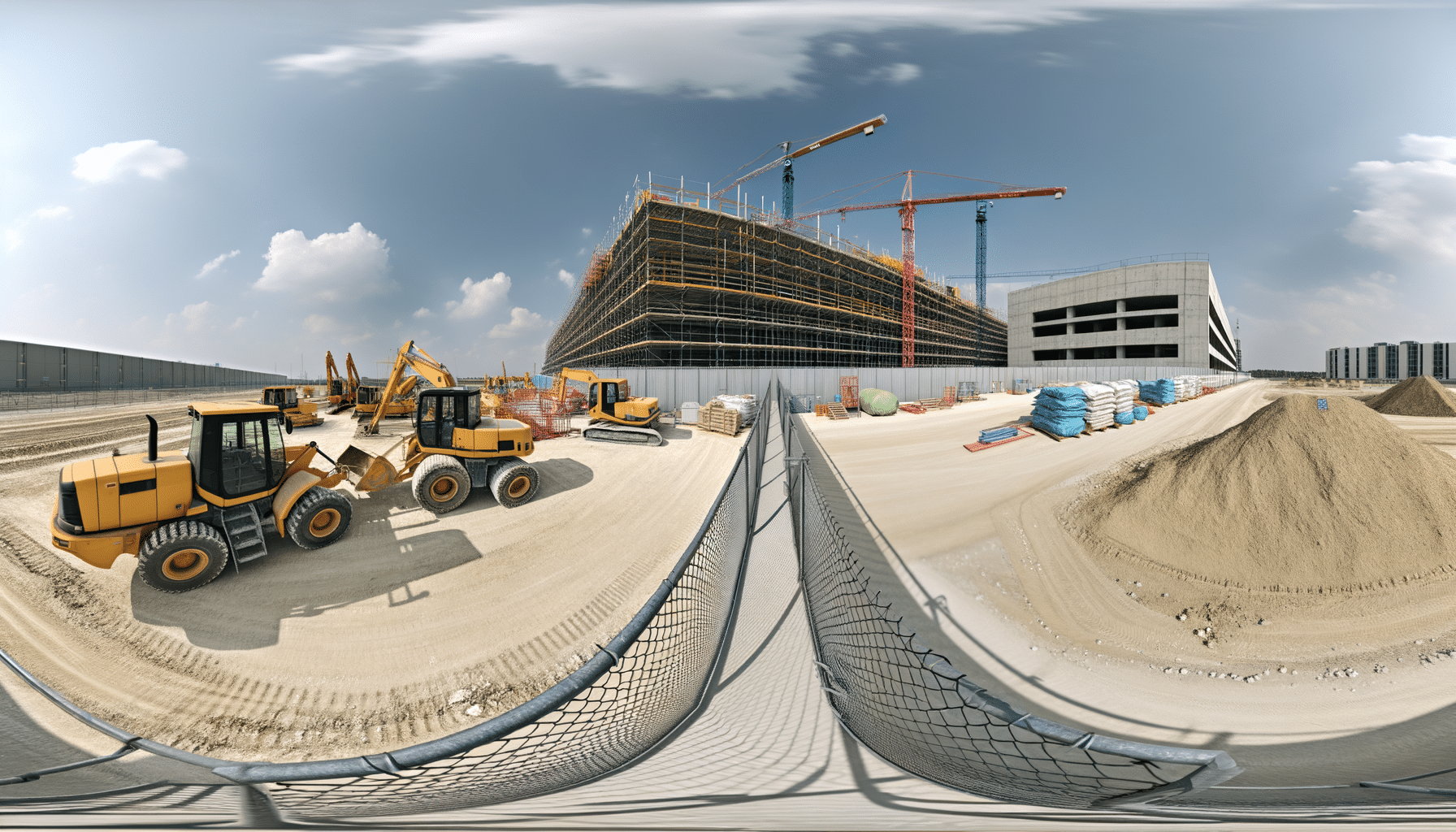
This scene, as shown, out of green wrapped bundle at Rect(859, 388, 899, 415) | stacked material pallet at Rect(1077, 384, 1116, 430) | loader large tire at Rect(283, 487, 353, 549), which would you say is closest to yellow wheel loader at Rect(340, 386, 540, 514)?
loader large tire at Rect(283, 487, 353, 549)

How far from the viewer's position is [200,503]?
5496 mm

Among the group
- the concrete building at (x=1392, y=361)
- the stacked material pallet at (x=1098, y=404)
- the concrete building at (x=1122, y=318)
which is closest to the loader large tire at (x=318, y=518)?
the stacked material pallet at (x=1098, y=404)

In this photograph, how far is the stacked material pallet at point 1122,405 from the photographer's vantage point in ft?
51.8

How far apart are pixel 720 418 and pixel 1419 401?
30.1 meters

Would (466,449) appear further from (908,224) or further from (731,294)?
(908,224)

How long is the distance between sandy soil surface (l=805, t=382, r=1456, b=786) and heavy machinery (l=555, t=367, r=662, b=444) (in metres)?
8.83

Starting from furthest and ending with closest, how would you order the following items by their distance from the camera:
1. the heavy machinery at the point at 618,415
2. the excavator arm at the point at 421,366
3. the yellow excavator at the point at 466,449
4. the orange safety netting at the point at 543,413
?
the orange safety netting at the point at 543,413 < the heavy machinery at the point at 618,415 < the excavator arm at the point at 421,366 < the yellow excavator at the point at 466,449

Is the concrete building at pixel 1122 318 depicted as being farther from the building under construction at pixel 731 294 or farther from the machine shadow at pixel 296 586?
the machine shadow at pixel 296 586

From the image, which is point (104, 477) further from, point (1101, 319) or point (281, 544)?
point (1101, 319)

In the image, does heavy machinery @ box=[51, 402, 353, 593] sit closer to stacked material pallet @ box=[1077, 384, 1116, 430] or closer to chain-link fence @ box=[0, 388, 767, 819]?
chain-link fence @ box=[0, 388, 767, 819]

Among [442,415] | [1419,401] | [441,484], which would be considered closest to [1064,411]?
[441,484]

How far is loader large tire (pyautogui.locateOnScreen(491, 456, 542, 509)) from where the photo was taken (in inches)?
324

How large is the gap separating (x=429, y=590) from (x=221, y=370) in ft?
263

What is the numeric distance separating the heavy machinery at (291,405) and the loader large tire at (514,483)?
1451cm
